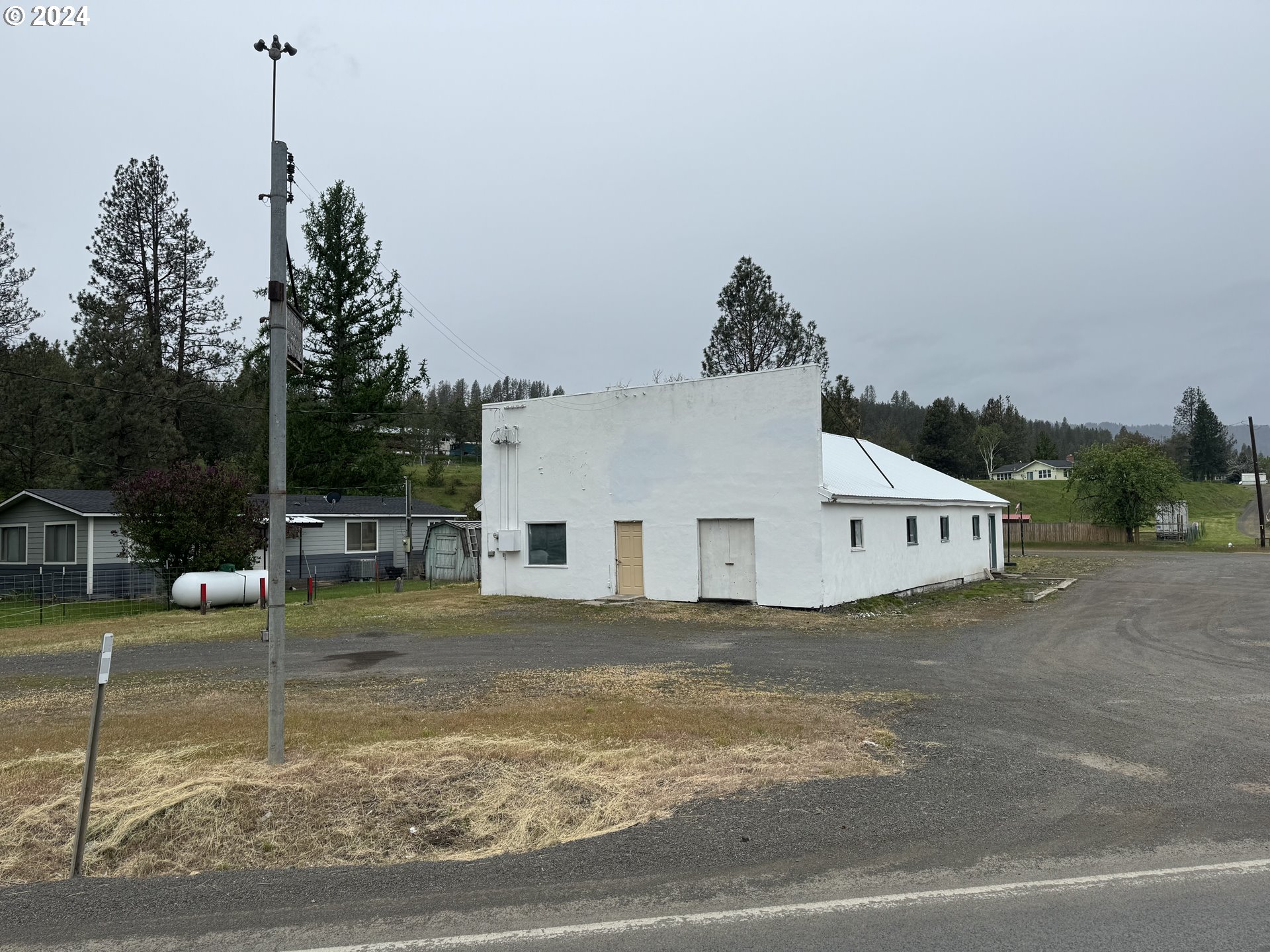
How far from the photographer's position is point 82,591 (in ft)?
87.5

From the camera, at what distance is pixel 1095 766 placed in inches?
273

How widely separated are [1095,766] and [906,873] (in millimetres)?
2990

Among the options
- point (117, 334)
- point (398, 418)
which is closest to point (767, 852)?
point (398, 418)

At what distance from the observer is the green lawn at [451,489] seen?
6088 cm

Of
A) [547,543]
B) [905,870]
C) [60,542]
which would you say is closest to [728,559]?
[547,543]

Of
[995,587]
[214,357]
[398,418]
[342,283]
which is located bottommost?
[995,587]

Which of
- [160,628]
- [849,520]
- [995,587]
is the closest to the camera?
[160,628]

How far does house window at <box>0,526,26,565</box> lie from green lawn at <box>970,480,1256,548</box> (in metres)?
59.3

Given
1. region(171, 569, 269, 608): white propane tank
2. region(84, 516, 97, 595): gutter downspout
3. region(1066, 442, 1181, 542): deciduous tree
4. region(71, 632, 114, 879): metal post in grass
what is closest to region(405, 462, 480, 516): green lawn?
region(84, 516, 97, 595): gutter downspout

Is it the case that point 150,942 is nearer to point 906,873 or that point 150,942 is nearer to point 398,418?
point 906,873

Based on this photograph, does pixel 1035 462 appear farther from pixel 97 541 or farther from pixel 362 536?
pixel 97 541

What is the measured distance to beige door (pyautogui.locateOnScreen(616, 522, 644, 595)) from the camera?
2166cm

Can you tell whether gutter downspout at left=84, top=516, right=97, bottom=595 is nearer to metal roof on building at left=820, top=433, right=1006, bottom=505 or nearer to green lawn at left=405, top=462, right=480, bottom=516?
metal roof on building at left=820, top=433, right=1006, bottom=505

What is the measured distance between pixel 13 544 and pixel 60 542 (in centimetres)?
289
